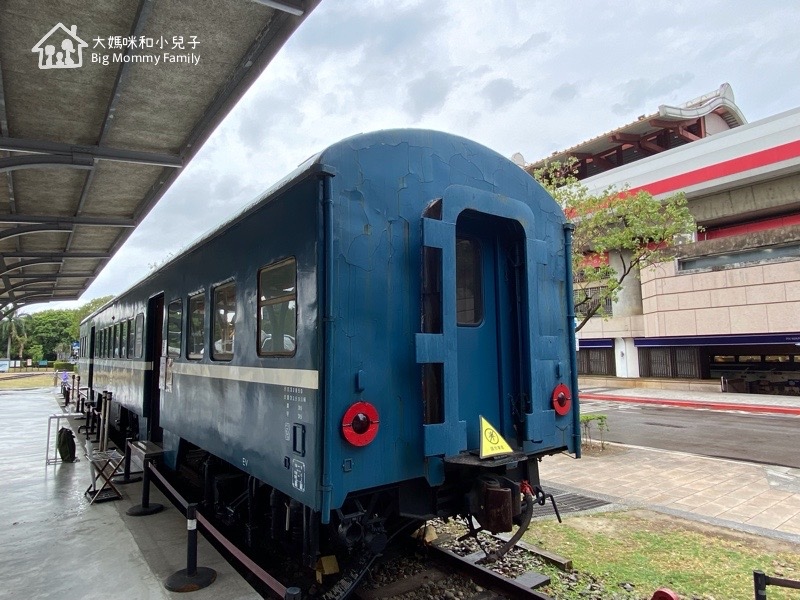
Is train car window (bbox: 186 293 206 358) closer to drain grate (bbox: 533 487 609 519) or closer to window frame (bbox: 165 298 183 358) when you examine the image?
window frame (bbox: 165 298 183 358)

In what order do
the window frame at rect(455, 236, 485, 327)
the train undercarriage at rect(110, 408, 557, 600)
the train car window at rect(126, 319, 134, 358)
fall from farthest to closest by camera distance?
the train car window at rect(126, 319, 134, 358) → the window frame at rect(455, 236, 485, 327) → the train undercarriage at rect(110, 408, 557, 600)

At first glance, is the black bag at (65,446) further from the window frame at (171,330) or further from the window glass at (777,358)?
the window glass at (777,358)

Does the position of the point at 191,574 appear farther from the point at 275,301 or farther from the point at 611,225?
the point at 611,225

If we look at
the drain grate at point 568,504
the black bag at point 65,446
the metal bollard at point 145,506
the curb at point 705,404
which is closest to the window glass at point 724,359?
the curb at point 705,404

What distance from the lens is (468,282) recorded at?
14.4 ft

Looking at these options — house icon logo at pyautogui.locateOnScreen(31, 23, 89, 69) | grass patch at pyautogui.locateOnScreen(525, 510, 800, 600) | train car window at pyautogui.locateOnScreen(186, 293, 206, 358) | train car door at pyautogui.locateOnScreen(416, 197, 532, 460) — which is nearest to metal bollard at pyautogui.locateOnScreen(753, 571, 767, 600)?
grass patch at pyautogui.locateOnScreen(525, 510, 800, 600)

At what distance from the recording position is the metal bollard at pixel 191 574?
4379 millimetres

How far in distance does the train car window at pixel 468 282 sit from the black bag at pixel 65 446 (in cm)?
890

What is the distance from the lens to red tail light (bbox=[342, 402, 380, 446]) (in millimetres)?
3318

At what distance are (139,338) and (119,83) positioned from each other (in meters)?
4.61

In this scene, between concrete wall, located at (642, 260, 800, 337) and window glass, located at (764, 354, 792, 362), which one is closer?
concrete wall, located at (642, 260, 800, 337)

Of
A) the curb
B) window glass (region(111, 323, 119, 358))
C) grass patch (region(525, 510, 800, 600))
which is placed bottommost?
the curb

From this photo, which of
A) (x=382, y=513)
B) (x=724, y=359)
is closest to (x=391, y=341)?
(x=382, y=513)

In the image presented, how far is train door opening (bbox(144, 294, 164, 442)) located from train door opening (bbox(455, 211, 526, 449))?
18.5 ft
